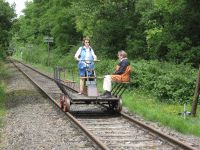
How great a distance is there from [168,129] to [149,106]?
15.6ft

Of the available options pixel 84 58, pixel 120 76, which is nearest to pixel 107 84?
pixel 120 76

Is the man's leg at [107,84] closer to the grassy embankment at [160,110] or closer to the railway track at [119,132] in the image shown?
the railway track at [119,132]

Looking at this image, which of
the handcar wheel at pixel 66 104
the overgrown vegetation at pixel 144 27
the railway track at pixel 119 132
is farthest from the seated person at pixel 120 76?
the overgrown vegetation at pixel 144 27

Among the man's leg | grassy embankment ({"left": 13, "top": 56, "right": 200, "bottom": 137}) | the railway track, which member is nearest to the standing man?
the man's leg

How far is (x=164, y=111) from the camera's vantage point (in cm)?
1562

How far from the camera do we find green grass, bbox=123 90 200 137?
12383 mm

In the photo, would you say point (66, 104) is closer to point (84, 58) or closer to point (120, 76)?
point (84, 58)

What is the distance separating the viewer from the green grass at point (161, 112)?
12383 millimetres

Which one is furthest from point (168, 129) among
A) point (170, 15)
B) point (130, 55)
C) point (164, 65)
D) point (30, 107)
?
point (130, 55)

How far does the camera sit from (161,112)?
15156mm

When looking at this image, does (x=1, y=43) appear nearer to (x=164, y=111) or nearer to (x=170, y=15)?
(x=170, y=15)

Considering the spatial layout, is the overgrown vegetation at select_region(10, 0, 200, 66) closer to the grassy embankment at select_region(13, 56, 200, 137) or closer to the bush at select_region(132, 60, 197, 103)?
the bush at select_region(132, 60, 197, 103)

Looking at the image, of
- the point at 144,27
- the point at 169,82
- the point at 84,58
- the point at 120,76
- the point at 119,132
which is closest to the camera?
the point at 119,132

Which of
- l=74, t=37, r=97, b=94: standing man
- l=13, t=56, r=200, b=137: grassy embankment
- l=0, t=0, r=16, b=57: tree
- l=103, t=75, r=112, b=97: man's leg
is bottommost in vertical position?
l=13, t=56, r=200, b=137: grassy embankment
